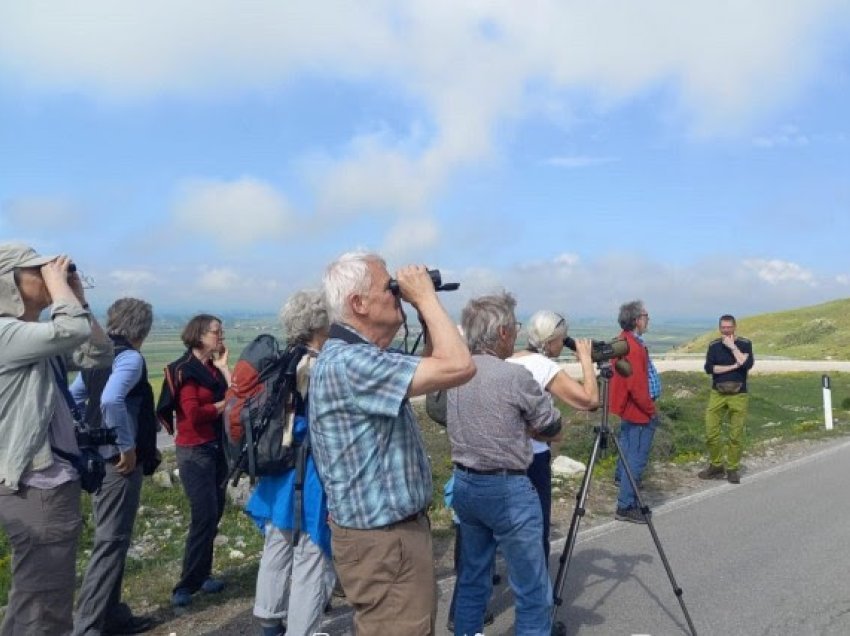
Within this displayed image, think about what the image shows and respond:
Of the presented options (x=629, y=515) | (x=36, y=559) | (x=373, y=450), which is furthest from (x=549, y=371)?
(x=629, y=515)

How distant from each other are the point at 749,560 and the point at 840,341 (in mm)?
54190

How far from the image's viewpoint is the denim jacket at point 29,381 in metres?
3.17

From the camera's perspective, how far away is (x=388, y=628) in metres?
2.79

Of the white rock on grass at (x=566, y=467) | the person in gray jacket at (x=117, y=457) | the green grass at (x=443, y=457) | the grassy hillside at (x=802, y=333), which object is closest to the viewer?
the person in gray jacket at (x=117, y=457)

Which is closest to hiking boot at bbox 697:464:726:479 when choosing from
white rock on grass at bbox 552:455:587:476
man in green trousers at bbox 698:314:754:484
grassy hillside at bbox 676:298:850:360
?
man in green trousers at bbox 698:314:754:484

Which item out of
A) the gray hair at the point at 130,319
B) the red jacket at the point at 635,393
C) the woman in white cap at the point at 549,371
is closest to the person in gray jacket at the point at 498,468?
the woman in white cap at the point at 549,371

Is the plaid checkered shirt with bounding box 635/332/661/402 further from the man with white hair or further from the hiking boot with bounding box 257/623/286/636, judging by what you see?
the man with white hair

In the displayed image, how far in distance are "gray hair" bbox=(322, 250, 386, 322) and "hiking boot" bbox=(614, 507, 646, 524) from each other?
5.40 meters

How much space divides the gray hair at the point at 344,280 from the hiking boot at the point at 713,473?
802 cm

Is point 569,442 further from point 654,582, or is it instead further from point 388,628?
point 388,628

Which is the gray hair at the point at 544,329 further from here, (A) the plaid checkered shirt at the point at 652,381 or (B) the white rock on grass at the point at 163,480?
(B) the white rock on grass at the point at 163,480

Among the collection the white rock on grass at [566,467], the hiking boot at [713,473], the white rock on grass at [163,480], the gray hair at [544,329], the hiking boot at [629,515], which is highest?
the gray hair at [544,329]

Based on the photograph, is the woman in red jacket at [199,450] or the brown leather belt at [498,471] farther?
the woman in red jacket at [199,450]

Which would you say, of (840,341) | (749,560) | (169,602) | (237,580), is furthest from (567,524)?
(840,341)
